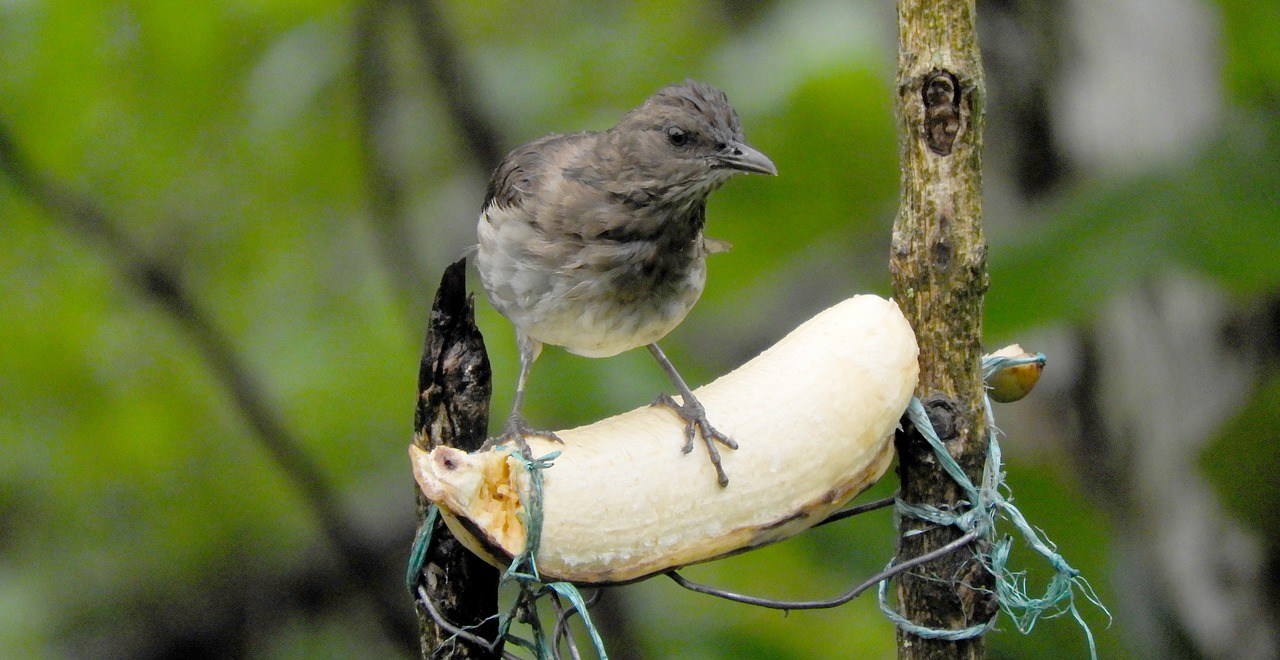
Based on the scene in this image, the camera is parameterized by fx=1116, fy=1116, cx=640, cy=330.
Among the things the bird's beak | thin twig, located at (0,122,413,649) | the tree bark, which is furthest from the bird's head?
thin twig, located at (0,122,413,649)

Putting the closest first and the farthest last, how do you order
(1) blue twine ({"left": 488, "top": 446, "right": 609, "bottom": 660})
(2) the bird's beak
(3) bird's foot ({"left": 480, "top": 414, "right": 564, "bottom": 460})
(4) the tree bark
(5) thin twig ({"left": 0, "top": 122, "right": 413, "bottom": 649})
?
(1) blue twine ({"left": 488, "top": 446, "right": 609, "bottom": 660}), (3) bird's foot ({"left": 480, "top": 414, "right": 564, "bottom": 460}), (4) the tree bark, (2) the bird's beak, (5) thin twig ({"left": 0, "top": 122, "right": 413, "bottom": 649})

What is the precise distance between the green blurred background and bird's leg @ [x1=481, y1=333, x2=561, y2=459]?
2.01 ft

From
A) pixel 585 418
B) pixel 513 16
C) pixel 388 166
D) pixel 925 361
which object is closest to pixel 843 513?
pixel 925 361

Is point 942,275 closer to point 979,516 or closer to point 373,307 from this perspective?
point 979,516

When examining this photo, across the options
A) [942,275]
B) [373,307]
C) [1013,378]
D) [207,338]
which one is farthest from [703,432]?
[373,307]

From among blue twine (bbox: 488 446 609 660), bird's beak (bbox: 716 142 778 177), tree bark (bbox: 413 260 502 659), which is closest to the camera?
blue twine (bbox: 488 446 609 660)

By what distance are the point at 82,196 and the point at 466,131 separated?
1.13 meters

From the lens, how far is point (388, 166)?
3.67m

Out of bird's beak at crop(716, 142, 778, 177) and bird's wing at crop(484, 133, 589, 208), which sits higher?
bird's wing at crop(484, 133, 589, 208)

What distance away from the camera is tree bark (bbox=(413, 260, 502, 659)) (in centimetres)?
179

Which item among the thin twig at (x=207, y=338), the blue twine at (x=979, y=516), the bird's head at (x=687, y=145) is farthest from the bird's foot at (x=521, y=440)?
the thin twig at (x=207, y=338)

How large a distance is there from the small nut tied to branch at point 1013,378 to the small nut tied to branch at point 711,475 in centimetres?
28

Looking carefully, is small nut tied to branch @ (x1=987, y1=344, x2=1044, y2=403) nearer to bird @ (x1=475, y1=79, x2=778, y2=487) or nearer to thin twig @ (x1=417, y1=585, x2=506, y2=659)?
bird @ (x1=475, y1=79, x2=778, y2=487)

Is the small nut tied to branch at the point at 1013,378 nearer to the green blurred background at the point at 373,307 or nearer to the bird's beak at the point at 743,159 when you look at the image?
the bird's beak at the point at 743,159
